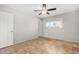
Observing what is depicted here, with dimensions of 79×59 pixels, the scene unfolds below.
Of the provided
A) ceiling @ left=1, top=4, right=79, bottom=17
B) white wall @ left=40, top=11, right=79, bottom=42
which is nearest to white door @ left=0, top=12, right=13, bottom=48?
ceiling @ left=1, top=4, right=79, bottom=17

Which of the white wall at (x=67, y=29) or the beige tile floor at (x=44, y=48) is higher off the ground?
the white wall at (x=67, y=29)

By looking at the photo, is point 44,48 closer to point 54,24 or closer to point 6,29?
point 54,24

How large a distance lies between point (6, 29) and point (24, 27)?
1.24 ft

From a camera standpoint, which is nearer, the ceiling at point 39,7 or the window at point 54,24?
the ceiling at point 39,7

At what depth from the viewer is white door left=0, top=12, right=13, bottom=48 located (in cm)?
149

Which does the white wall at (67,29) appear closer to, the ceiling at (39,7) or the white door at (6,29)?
the ceiling at (39,7)

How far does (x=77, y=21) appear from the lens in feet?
5.27

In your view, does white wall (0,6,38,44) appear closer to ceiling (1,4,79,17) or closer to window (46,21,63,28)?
ceiling (1,4,79,17)

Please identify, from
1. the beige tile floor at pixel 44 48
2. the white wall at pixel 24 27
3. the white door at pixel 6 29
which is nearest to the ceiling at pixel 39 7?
the white wall at pixel 24 27

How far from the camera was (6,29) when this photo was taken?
5.10 feet

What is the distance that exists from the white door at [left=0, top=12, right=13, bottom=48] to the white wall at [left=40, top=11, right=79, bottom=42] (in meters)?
0.73

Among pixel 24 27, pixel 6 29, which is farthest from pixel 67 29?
pixel 6 29

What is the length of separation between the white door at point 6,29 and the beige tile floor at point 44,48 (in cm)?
12

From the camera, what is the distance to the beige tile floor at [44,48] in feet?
5.03
